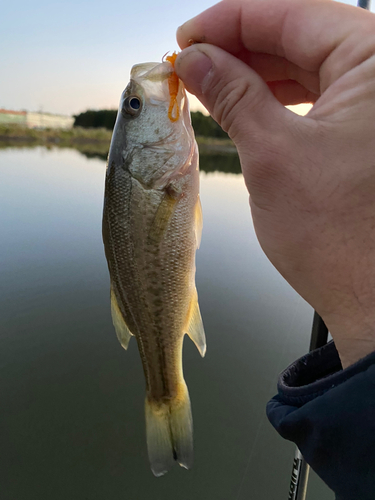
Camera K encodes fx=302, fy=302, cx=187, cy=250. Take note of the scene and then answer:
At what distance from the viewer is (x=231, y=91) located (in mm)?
1192

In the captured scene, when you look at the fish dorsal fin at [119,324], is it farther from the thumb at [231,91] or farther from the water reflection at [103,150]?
the water reflection at [103,150]

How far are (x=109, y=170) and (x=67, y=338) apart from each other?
10.2ft

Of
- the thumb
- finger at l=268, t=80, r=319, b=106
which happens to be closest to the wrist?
the thumb

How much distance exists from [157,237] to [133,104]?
0.69m

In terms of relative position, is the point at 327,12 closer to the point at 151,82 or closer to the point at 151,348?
the point at 151,82

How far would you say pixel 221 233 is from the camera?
739cm

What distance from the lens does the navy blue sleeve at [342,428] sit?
71cm

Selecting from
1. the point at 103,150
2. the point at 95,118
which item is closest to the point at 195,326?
the point at 103,150

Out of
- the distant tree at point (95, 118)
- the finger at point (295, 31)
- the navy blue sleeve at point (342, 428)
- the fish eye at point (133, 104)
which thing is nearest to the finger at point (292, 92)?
the finger at point (295, 31)

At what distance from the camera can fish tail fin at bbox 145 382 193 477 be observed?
4.93 feet

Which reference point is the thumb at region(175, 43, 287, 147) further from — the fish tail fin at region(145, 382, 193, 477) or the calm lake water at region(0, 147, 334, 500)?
the calm lake water at region(0, 147, 334, 500)

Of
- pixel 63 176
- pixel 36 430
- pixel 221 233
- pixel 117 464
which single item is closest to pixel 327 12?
pixel 117 464

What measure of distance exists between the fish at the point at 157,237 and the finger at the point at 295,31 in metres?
0.26

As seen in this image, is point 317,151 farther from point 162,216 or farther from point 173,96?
point 173,96
